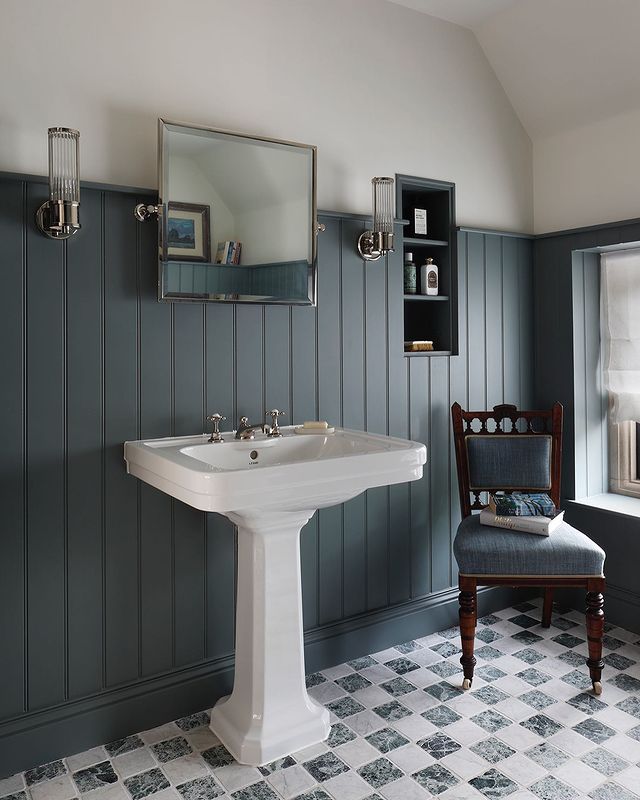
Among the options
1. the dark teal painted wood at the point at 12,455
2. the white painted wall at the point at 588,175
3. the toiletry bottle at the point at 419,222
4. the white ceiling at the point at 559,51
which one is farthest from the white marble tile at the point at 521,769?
the white ceiling at the point at 559,51

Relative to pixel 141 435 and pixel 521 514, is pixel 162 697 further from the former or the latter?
pixel 521 514

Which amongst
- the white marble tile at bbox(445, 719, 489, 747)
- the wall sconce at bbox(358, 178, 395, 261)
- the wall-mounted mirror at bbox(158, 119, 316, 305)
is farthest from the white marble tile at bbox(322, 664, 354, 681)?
the wall sconce at bbox(358, 178, 395, 261)

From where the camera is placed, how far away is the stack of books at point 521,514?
2637mm

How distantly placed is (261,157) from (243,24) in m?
0.49

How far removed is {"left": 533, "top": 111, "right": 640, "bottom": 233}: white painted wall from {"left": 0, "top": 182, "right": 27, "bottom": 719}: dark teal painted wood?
7.82 ft

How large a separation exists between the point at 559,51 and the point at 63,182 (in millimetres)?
2158

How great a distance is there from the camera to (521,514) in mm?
2686

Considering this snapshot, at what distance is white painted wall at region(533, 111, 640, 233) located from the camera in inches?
117

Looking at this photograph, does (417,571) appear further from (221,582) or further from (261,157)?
(261,157)

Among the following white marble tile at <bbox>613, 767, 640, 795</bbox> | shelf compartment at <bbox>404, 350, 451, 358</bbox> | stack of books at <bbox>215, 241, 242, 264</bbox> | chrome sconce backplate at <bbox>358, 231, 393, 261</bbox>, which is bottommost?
white marble tile at <bbox>613, 767, 640, 795</bbox>

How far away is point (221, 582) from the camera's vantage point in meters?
2.48

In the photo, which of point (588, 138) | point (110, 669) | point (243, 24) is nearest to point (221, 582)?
point (110, 669)

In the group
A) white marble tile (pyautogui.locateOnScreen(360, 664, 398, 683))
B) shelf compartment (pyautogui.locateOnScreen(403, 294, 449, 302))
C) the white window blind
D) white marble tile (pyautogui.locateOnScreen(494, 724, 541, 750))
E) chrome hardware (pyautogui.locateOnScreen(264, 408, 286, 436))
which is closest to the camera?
white marble tile (pyautogui.locateOnScreen(494, 724, 541, 750))

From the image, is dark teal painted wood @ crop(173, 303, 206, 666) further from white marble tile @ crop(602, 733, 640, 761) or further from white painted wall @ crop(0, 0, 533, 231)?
white marble tile @ crop(602, 733, 640, 761)
